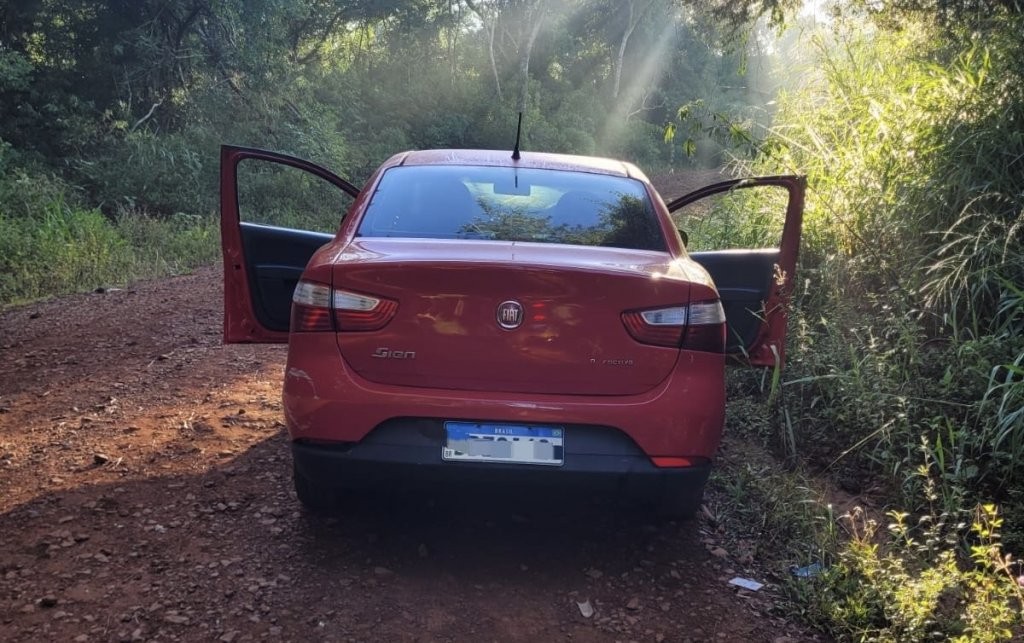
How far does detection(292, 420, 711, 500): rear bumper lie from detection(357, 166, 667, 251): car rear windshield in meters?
0.87

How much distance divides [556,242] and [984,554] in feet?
6.09

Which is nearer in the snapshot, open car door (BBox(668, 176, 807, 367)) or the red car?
the red car

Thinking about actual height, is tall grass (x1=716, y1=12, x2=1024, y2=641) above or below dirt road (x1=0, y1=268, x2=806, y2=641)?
above

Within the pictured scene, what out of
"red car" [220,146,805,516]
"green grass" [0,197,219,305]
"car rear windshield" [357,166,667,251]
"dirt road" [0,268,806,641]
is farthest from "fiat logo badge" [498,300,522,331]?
"green grass" [0,197,219,305]

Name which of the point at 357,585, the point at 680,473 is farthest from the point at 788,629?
the point at 357,585

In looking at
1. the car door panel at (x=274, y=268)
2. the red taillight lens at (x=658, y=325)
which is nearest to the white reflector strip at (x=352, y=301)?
the red taillight lens at (x=658, y=325)

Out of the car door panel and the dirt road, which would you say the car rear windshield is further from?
the dirt road

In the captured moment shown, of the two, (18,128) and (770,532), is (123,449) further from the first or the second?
(18,128)

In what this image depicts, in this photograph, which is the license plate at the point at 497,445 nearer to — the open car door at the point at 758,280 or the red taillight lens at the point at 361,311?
the red taillight lens at the point at 361,311

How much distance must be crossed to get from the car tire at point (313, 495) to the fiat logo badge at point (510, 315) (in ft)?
3.49

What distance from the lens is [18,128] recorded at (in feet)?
46.4

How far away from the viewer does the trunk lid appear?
2988 millimetres

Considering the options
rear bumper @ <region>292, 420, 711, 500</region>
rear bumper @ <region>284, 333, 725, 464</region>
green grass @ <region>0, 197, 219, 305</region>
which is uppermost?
rear bumper @ <region>284, 333, 725, 464</region>

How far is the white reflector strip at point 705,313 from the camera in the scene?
3084mm
